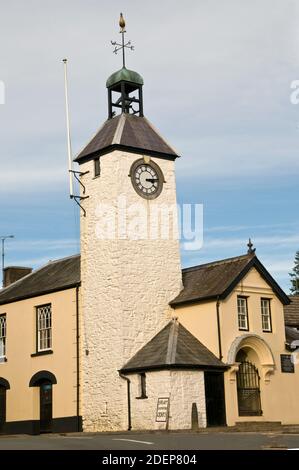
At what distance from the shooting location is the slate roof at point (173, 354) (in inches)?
1265

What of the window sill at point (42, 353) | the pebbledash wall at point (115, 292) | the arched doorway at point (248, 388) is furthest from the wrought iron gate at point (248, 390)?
the window sill at point (42, 353)

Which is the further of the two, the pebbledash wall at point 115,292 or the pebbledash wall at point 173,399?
the pebbledash wall at point 115,292

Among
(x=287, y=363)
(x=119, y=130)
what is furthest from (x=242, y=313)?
(x=119, y=130)

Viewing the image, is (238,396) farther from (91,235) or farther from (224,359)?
(91,235)

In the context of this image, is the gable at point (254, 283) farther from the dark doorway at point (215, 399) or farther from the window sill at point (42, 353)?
the window sill at point (42, 353)

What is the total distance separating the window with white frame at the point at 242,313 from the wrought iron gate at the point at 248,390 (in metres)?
1.69

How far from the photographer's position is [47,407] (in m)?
37.4

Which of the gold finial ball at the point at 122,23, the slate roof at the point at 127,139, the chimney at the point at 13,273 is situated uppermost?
the gold finial ball at the point at 122,23

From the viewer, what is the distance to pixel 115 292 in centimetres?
3469

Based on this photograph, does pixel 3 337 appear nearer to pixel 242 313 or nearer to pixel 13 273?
pixel 13 273

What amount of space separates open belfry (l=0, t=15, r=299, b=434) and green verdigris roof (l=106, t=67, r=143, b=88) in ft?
0.19

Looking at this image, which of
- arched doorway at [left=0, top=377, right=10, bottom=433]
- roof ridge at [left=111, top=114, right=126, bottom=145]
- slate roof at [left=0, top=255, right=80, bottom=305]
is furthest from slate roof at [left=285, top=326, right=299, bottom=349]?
arched doorway at [left=0, top=377, right=10, bottom=433]

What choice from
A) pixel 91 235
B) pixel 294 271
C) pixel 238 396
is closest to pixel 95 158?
pixel 91 235
